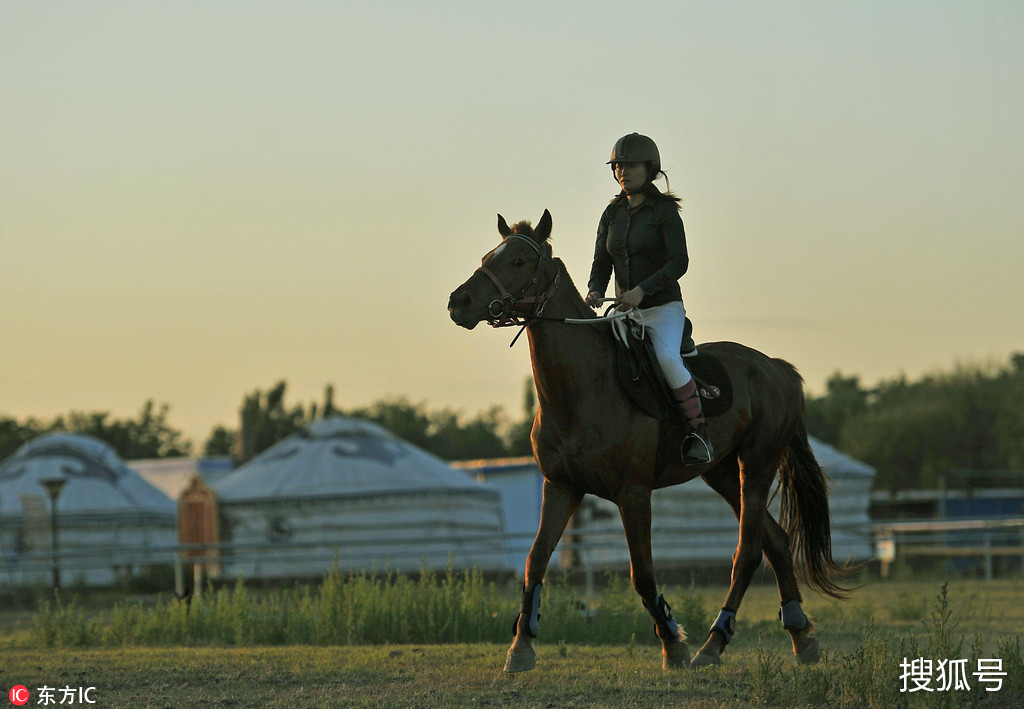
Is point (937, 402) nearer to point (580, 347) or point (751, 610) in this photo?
point (751, 610)

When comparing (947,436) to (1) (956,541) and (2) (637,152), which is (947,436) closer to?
(1) (956,541)

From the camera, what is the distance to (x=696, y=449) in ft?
22.2

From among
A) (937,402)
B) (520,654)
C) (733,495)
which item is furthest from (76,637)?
(937,402)

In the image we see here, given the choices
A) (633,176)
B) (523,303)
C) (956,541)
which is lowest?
(956,541)

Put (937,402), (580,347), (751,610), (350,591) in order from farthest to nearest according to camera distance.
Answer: (937,402) → (751,610) → (350,591) → (580,347)

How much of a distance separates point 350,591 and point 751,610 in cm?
603

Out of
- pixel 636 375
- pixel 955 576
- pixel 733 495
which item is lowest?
pixel 955 576

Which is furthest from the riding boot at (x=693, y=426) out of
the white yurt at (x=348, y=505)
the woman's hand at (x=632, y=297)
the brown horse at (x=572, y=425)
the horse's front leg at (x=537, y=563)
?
the white yurt at (x=348, y=505)

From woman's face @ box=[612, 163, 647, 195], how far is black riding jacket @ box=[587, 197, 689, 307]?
3.7 inches

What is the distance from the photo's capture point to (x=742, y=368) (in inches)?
299

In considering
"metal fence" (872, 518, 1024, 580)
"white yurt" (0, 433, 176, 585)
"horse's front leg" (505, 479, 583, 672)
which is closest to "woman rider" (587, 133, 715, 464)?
"horse's front leg" (505, 479, 583, 672)

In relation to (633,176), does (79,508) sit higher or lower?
lower

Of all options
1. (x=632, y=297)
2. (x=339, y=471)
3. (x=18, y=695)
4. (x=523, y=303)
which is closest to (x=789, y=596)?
(x=632, y=297)

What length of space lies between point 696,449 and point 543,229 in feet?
4.52
